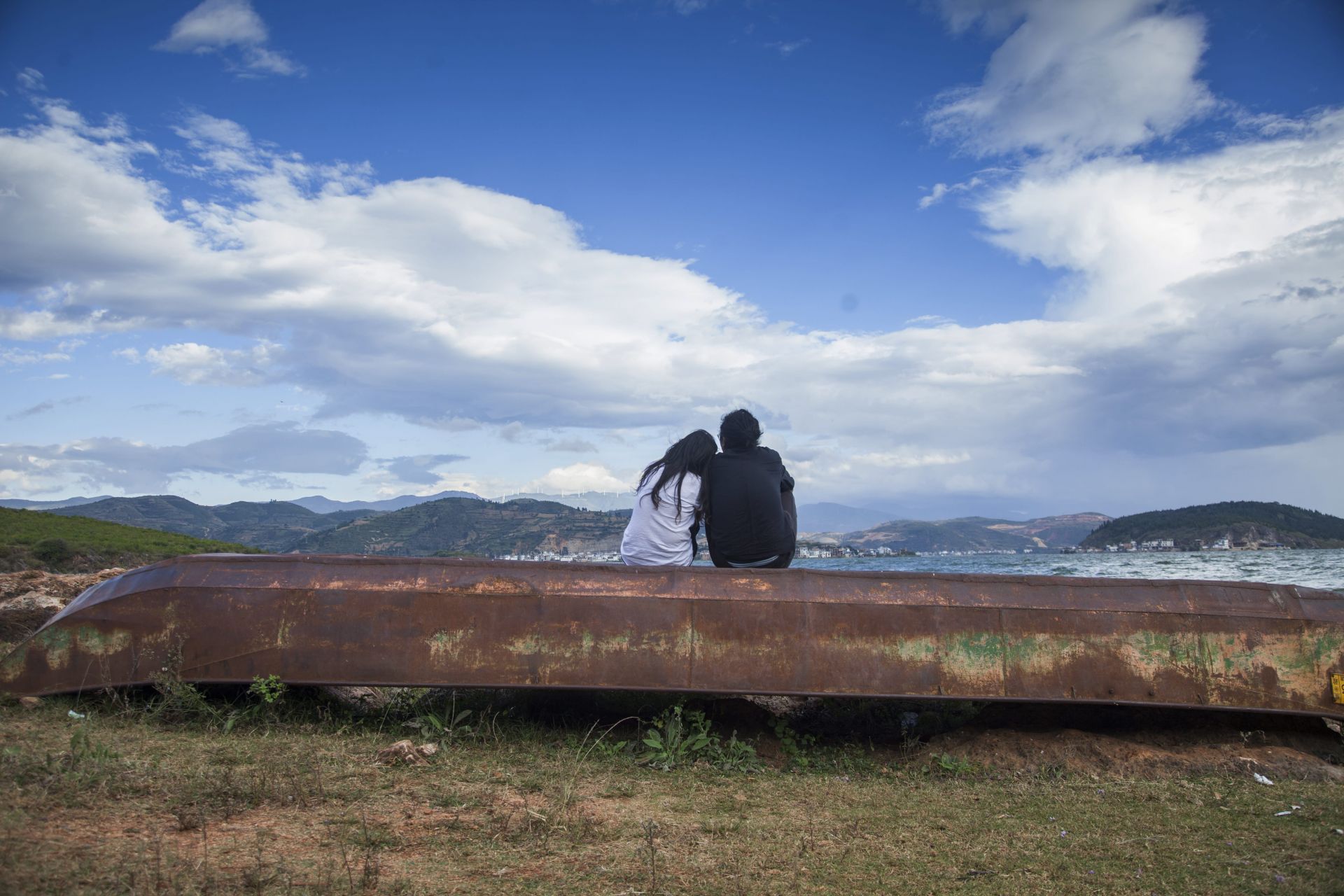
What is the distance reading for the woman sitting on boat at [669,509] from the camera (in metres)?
6.49

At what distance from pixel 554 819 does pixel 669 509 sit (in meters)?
2.75

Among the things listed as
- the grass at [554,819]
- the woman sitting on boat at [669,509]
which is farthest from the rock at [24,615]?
the woman sitting on boat at [669,509]

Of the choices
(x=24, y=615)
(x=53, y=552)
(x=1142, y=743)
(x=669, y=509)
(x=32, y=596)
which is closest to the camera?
(x=1142, y=743)

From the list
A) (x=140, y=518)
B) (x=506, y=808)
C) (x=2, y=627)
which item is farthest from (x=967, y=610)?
(x=140, y=518)

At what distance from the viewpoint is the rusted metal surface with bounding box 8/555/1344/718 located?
19.1ft

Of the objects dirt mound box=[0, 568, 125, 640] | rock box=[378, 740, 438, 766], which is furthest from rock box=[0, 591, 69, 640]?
rock box=[378, 740, 438, 766]

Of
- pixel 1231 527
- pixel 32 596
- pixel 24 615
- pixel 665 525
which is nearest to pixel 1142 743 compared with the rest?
pixel 665 525

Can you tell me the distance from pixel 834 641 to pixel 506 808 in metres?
2.58

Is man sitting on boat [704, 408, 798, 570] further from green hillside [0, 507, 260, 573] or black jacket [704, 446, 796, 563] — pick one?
green hillside [0, 507, 260, 573]

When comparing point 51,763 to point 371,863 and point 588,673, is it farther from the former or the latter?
point 588,673

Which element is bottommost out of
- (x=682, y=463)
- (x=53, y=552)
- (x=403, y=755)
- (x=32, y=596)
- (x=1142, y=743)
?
(x=1142, y=743)

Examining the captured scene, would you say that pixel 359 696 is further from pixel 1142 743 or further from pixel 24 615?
pixel 1142 743

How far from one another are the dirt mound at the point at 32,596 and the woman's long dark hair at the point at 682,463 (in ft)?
16.0

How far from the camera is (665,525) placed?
6508mm
